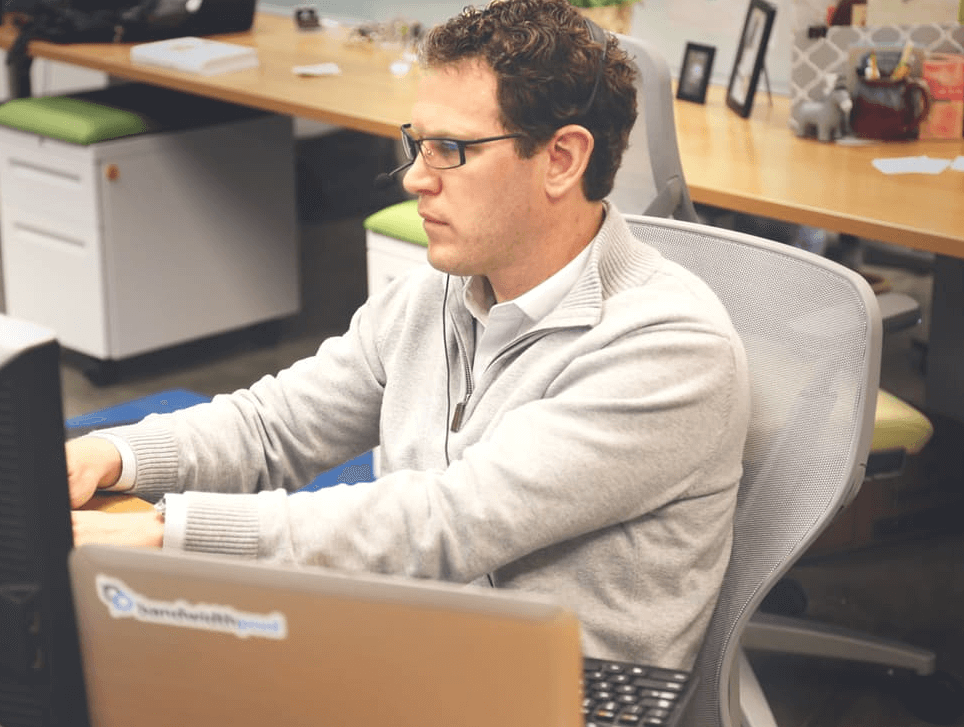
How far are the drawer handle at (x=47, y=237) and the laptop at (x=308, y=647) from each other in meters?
2.79

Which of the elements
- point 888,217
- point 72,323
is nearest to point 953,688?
point 888,217

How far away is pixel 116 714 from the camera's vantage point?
0.79m

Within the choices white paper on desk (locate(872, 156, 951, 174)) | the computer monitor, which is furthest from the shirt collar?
white paper on desk (locate(872, 156, 951, 174))

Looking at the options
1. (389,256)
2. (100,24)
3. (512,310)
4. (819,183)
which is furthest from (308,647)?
(100,24)

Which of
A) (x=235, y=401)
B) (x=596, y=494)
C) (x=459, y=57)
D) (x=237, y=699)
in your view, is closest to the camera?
(x=237, y=699)

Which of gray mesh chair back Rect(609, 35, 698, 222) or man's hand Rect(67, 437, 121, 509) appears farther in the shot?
gray mesh chair back Rect(609, 35, 698, 222)

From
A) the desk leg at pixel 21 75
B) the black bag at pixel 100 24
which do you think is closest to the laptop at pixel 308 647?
the black bag at pixel 100 24

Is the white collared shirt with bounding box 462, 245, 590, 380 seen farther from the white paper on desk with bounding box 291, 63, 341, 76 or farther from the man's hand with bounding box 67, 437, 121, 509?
the white paper on desk with bounding box 291, 63, 341, 76

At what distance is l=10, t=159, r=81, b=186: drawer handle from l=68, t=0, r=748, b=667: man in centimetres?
212

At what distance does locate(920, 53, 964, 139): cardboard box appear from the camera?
8.64 feet

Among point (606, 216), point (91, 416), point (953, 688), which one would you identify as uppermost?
point (606, 216)

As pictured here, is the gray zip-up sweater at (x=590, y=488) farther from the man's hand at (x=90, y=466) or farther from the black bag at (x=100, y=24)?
the black bag at (x=100, y=24)

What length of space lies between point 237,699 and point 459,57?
708 millimetres

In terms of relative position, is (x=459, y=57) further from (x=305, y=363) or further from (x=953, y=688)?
(x=953, y=688)
